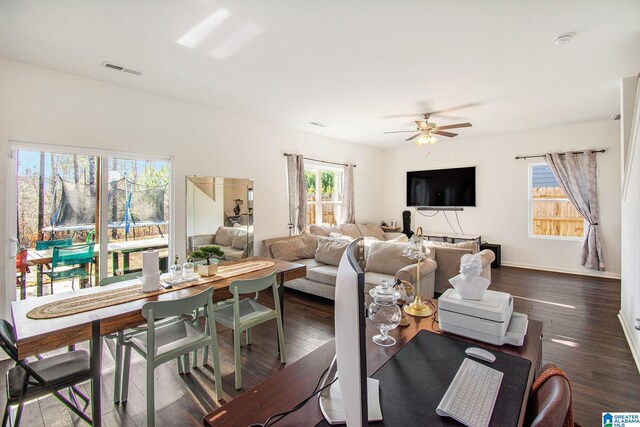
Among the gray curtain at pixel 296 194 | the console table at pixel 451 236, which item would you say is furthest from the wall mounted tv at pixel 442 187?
the gray curtain at pixel 296 194

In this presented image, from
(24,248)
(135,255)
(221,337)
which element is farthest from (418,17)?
(24,248)

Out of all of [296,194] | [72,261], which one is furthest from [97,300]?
[296,194]

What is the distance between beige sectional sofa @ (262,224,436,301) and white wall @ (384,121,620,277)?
283cm

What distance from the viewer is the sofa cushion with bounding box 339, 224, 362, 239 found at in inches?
234

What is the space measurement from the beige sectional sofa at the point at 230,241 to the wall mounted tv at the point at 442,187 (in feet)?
14.0

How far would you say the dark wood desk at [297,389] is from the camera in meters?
0.90

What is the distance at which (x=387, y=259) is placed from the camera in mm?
3838

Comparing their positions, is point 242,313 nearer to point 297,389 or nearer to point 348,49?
point 297,389

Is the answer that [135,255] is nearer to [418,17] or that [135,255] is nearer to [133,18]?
[133,18]

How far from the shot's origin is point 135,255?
11.6ft

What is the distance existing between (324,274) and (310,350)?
128cm

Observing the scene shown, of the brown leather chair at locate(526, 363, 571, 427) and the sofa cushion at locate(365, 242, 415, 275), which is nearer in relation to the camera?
the brown leather chair at locate(526, 363, 571, 427)

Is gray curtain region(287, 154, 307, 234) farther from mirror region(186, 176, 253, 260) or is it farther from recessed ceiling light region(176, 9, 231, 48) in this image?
recessed ceiling light region(176, 9, 231, 48)

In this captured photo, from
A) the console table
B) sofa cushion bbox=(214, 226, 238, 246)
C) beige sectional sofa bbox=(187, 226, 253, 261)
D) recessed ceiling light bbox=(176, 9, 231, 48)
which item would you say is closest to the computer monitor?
recessed ceiling light bbox=(176, 9, 231, 48)
